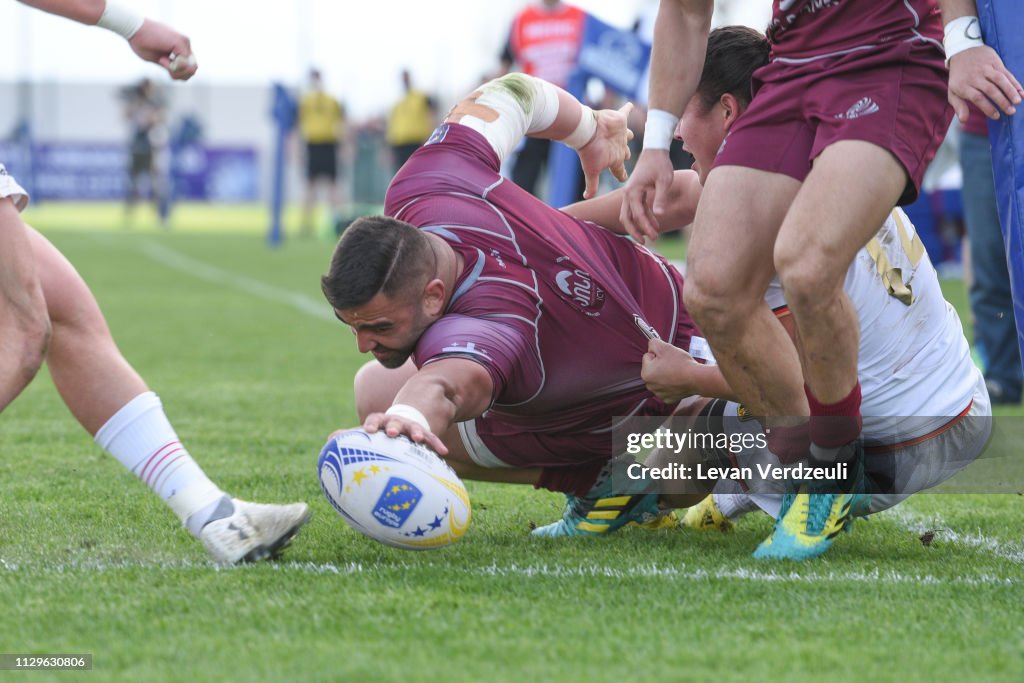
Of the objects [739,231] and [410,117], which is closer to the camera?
[739,231]

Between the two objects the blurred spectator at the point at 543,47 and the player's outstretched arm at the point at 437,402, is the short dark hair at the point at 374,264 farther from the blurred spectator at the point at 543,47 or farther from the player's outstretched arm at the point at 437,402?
the blurred spectator at the point at 543,47

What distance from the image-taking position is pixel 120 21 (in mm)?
3457

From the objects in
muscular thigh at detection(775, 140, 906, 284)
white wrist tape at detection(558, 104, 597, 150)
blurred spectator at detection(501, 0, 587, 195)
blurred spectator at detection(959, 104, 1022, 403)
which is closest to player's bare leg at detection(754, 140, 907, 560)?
muscular thigh at detection(775, 140, 906, 284)

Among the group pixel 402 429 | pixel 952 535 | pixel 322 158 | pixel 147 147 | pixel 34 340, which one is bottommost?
pixel 147 147

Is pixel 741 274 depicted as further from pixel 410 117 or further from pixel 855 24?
pixel 410 117

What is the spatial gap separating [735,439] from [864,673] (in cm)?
140

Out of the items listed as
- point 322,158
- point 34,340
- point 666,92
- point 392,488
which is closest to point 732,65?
point 666,92

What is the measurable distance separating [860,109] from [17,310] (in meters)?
Result: 2.02

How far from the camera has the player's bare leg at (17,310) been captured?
3109 mm

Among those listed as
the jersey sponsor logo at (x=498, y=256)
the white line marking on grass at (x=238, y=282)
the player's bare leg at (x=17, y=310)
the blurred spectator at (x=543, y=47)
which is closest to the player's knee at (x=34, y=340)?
the player's bare leg at (x=17, y=310)

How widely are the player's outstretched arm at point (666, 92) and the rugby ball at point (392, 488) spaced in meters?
1.11

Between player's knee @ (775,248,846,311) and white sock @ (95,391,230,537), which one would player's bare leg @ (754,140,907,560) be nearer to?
player's knee @ (775,248,846,311)

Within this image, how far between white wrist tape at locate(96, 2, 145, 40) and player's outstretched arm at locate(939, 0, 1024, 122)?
1.99 m

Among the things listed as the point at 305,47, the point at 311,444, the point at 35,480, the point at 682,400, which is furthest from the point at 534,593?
the point at 305,47
